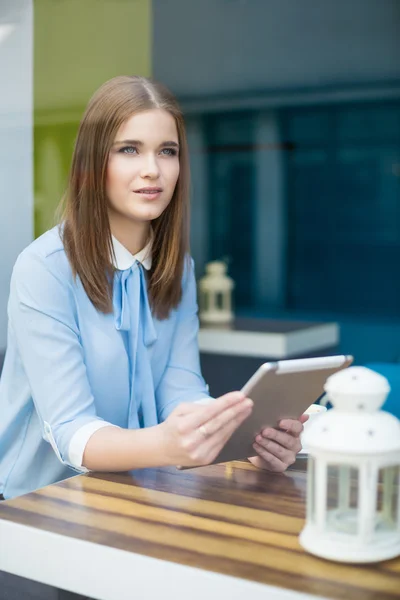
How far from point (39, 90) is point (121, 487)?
122cm

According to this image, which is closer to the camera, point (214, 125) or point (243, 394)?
point (243, 394)

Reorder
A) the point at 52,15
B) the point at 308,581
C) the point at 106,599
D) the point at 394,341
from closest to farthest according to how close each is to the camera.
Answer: the point at 308,581 < the point at 106,599 < the point at 52,15 < the point at 394,341

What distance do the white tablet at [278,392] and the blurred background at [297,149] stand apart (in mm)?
3676

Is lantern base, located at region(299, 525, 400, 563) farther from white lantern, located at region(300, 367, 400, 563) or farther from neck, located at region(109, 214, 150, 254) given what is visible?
neck, located at region(109, 214, 150, 254)

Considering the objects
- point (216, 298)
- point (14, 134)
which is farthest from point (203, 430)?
point (216, 298)

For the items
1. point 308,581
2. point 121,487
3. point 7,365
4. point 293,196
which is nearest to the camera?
point 308,581

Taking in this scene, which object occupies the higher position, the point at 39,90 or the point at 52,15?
the point at 52,15

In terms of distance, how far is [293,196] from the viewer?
209 inches

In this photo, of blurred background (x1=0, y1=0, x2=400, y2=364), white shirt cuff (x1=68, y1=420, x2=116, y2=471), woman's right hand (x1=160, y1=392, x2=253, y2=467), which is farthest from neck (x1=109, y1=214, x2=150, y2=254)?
blurred background (x1=0, y1=0, x2=400, y2=364)

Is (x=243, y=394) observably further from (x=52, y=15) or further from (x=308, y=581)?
(x=52, y=15)

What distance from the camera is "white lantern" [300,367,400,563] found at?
2.97 ft

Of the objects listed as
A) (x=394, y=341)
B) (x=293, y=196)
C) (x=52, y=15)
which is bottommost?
(x=394, y=341)

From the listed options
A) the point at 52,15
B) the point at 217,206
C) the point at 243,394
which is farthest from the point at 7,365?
the point at 217,206

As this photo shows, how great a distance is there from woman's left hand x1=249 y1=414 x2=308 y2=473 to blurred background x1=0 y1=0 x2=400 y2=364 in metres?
3.62
